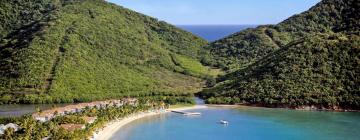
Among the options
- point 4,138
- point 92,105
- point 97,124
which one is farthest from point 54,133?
point 92,105

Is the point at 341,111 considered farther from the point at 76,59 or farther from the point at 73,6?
the point at 73,6

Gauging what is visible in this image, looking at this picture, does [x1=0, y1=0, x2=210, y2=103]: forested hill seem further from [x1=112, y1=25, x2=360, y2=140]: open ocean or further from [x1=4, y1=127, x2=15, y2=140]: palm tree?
[x1=4, y1=127, x2=15, y2=140]: palm tree

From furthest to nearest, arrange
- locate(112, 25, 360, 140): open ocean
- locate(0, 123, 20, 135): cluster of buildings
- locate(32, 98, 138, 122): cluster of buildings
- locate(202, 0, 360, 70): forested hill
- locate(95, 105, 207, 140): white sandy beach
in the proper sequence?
locate(202, 0, 360, 70): forested hill, locate(32, 98, 138, 122): cluster of buildings, locate(112, 25, 360, 140): open ocean, locate(95, 105, 207, 140): white sandy beach, locate(0, 123, 20, 135): cluster of buildings

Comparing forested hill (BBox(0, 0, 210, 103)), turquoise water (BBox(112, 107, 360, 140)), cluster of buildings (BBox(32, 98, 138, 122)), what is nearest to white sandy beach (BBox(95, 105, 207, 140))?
turquoise water (BBox(112, 107, 360, 140))

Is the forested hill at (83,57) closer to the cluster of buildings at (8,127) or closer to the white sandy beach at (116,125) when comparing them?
the white sandy beach at (116,125)

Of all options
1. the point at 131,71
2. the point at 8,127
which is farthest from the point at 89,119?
the point at 131,71

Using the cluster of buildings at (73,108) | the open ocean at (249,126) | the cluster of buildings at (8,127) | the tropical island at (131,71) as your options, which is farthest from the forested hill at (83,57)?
the cluster of buildings at (8,127)
